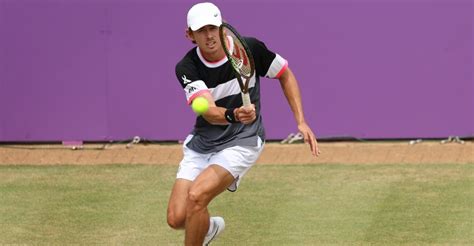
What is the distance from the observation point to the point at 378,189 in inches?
492

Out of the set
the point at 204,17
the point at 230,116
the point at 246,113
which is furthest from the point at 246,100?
the point at 204,17

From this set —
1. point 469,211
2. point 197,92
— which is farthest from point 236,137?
point 469,211

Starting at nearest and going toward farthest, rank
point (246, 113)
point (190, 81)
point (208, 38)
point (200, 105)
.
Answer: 1. point (246, 113)
2. point (200, 105)
3. point (208, 38)
4. point (190, 81)

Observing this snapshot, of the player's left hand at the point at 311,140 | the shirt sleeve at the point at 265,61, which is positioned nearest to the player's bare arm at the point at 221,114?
the player's left hand at the point at 311,140

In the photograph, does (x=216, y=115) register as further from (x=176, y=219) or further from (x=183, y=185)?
(x=176, y=219)

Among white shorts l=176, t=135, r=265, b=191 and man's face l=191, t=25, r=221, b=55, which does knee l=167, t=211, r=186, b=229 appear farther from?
man's face l=191, t=25, r=221, b=55

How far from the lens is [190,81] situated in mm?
8945

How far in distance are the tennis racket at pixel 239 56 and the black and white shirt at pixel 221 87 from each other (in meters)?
0.32

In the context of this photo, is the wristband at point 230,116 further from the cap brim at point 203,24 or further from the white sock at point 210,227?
the white sock at point 210,227

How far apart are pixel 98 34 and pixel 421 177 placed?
4863mm

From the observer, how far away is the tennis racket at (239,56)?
27.7ft

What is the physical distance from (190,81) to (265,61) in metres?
0.66

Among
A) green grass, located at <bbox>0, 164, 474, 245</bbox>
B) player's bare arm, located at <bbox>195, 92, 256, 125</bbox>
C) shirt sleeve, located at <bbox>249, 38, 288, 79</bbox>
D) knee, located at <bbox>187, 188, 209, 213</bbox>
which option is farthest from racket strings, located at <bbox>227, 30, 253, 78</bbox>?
green grass, located at <bbox>0, 164, 474, 245</bbox>

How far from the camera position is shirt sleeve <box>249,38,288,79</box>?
9.19m
